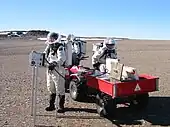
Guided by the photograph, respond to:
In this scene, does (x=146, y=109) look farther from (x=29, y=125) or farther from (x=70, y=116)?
(x=29, y=125)

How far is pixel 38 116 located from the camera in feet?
31.7

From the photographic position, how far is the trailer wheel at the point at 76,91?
36.9 ft

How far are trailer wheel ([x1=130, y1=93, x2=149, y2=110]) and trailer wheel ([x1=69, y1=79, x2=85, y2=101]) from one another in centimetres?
159

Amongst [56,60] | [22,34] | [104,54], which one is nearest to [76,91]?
[104,54]

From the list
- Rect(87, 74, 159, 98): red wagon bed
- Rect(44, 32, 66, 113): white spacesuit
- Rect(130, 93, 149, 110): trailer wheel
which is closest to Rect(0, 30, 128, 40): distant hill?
Rect(130, 93, 149, 110): trailer wheel

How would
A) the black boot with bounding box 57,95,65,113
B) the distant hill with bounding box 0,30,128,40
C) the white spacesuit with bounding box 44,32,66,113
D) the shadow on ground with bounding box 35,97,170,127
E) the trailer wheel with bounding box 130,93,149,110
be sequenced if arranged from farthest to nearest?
1. the distant hill with bounding box 0,30,128,40
2. the trailer wheel with bounding box 130,93,149,110
3. the black boot with bounding box 57,95,65,113
4. the white spacesuit with bounding box 44,32,66,113
5. the shadow on ground with bounding box 35,97,170,127

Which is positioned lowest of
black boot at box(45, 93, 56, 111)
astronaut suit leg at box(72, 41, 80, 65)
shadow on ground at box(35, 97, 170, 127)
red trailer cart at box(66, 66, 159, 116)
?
shadow on ground at box(35, 97, 170, 127)

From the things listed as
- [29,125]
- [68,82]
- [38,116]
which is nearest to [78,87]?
[68,82]

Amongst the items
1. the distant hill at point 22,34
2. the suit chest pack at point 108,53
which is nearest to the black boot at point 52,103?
the suit chest pack at point 108,53

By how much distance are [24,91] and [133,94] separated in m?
4.74

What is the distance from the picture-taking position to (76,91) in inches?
446

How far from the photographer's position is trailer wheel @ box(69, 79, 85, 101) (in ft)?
36.9

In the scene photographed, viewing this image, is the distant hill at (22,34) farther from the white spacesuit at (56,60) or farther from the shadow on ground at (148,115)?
the white spacesuit at (56,60)

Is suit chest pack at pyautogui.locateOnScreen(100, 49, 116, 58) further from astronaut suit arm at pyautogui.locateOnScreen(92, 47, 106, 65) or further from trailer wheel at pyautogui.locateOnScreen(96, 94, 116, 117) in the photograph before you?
trailer wheel at pyautogui.locateOnScreen(96, 94, 116, 117)
